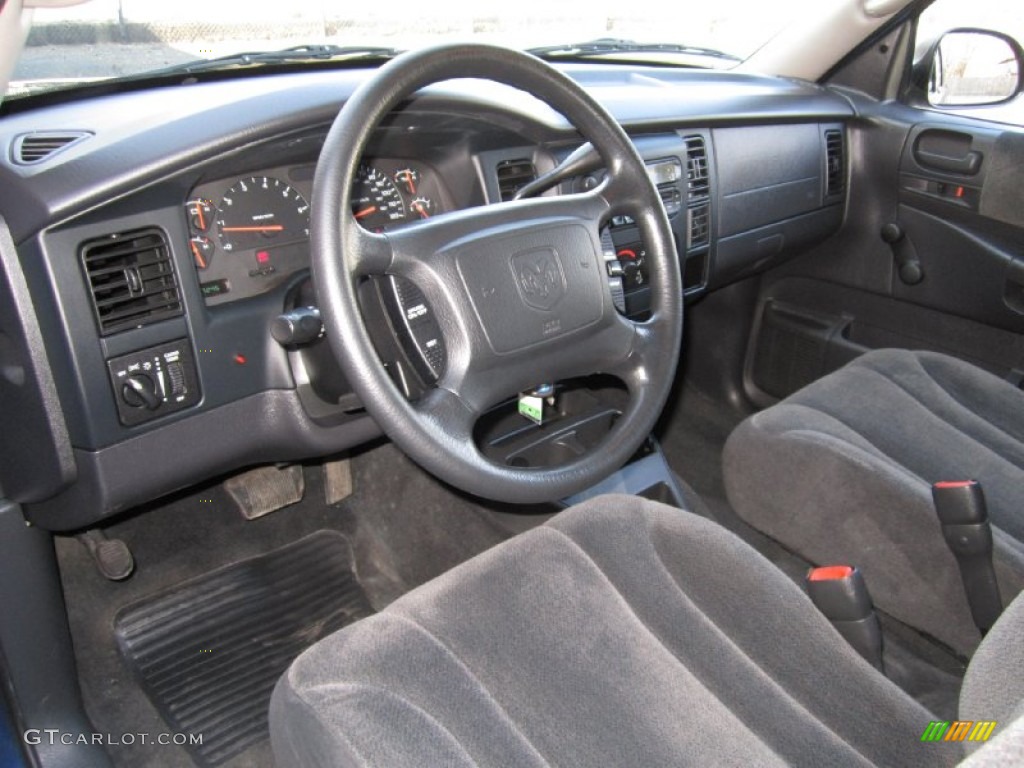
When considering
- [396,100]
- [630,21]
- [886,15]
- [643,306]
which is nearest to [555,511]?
[643,306]

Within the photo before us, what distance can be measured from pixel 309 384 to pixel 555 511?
702mm

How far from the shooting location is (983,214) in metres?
2.39

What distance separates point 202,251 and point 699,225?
1201 millimetres

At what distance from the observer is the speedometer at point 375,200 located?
1608 millimetres

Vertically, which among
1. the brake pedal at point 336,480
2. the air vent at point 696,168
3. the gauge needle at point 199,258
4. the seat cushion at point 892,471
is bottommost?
the brake pedal at point 336,480

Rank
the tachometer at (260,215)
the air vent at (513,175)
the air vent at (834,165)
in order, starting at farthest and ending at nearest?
the air vent at (834,165) < the air vent at (513,175) < the tachometer at (260,215)

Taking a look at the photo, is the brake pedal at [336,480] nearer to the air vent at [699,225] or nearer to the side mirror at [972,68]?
the air vent at [699,225]

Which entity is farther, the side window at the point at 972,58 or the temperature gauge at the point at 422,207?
the side window at the point at 972,58

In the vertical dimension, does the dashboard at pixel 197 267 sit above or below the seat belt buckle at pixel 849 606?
above

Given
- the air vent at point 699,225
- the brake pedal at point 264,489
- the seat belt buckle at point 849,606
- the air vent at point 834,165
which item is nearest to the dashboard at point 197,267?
the air vent at point 699,225

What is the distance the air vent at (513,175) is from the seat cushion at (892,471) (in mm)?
672

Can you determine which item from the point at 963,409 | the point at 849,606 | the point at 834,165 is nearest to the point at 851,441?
the point at 963,409

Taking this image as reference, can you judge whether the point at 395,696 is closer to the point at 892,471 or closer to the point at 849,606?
the point at 849,606

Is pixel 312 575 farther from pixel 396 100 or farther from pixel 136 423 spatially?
pixel 396 100
